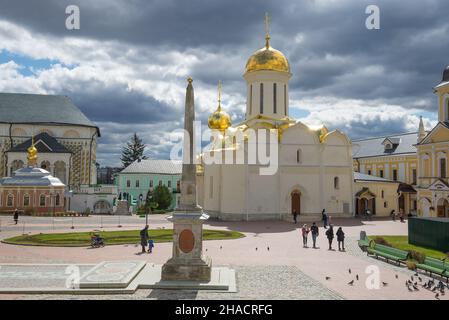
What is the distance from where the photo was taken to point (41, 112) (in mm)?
59375

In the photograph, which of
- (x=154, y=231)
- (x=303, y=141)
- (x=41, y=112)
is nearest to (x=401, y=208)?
(x=303, y=141)

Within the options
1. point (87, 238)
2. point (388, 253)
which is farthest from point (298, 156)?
point (388, 253)

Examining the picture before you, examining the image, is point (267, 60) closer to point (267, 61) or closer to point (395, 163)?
point (267, 61)

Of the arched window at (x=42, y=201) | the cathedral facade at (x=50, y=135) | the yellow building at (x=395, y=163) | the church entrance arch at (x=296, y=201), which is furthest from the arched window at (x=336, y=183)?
the cathedral facade at (x=50, y=135)

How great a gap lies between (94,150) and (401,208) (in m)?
41.3

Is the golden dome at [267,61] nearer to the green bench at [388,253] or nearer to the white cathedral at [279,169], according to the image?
the white cathedral at [279,169]

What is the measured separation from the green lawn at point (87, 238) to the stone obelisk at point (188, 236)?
9655 millimetres

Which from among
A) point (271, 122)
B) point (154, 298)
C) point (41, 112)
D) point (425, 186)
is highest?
point (41, 112)

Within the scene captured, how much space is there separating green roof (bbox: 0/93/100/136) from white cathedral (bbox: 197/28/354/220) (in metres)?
27.7

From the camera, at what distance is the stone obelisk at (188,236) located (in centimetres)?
1371

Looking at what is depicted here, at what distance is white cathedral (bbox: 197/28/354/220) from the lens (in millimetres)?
36719

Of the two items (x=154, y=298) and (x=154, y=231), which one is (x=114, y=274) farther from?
(x=154, y=231)

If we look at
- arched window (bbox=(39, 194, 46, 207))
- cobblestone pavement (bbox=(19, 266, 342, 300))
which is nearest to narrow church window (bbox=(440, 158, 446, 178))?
cobblestone pavement (bbox=(19, 266, 342, 300))
